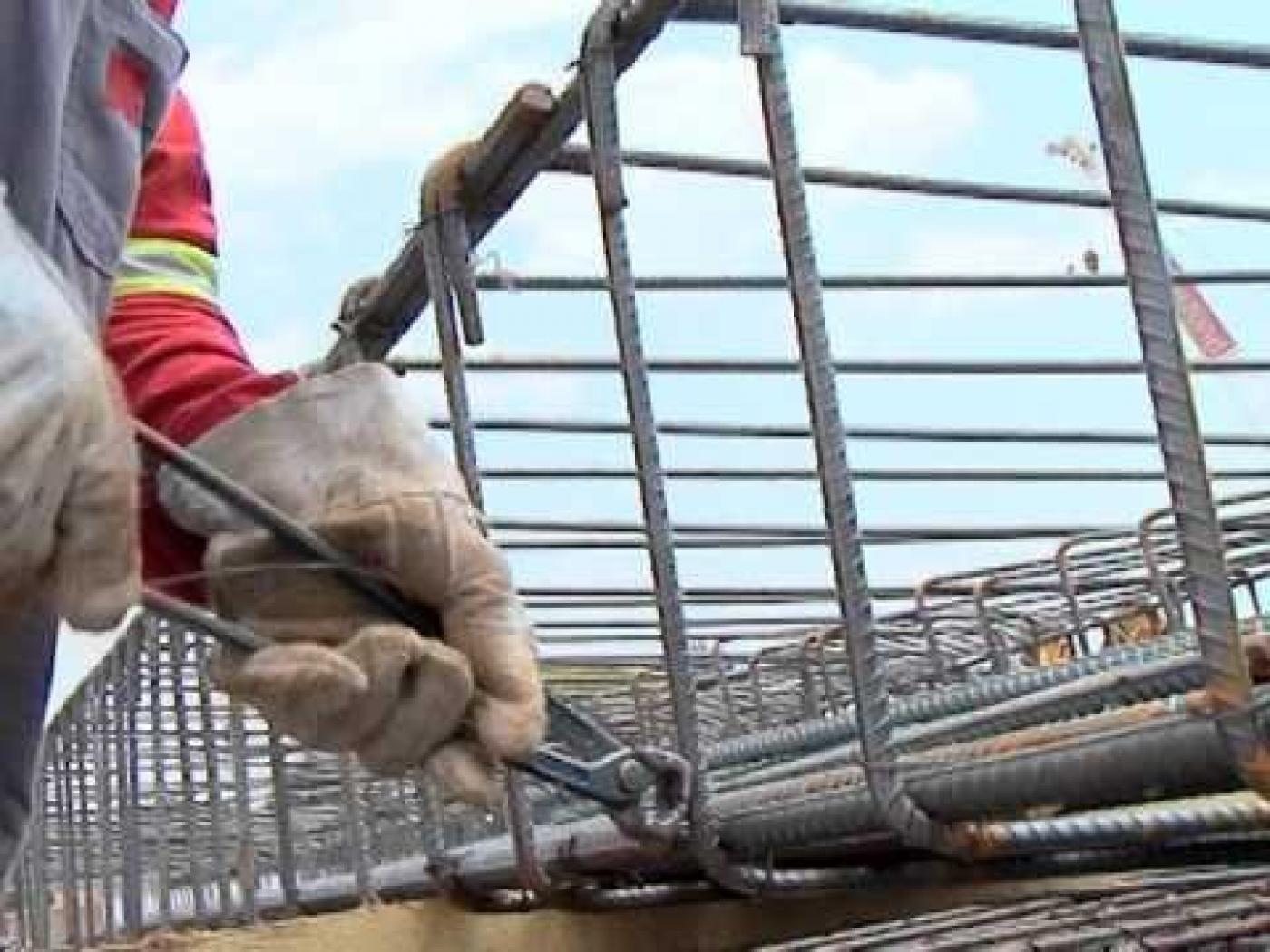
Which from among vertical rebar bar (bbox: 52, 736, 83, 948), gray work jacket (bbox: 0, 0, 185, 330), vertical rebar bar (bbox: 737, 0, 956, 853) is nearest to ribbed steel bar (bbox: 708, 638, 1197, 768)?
vertical rebar bar (bbox: 737, 0, 956, 853)

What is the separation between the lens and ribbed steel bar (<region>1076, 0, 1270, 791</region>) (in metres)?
1.10

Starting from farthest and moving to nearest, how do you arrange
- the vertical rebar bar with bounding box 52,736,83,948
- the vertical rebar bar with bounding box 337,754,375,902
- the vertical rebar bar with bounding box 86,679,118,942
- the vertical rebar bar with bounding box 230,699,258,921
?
the vertical rebar bar with bounding box 52,736,83,948
the vertical rebar bar with bounding box 86,679,118,942
the vertical rebar bar with bounding box 230,699,258,921
the vertical rebar bar with bounding box 337,754,375,902

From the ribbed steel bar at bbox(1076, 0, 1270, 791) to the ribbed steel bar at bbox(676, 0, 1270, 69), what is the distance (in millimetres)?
332

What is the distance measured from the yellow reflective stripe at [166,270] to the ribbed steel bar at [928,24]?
380 millimetres

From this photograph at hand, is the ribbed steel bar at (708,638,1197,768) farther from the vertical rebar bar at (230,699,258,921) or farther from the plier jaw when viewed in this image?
the vertical rebar bar at (230,699,258,921)

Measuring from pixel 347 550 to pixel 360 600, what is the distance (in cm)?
2

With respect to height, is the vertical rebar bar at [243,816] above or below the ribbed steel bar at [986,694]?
above

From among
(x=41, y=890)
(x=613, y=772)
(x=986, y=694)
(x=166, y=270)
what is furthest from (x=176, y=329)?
(x=41, y=890)

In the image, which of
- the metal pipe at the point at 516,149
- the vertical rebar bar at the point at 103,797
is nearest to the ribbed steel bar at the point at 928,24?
the metal pipe at the point at 516,149

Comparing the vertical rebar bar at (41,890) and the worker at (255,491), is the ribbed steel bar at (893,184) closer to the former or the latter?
the worker at (255,491)

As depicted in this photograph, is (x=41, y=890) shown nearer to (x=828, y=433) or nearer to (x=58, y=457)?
(x=828, y=433)

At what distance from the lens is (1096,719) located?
1.31 m

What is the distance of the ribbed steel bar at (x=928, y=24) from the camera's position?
1.52 meters

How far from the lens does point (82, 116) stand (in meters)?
1.12
